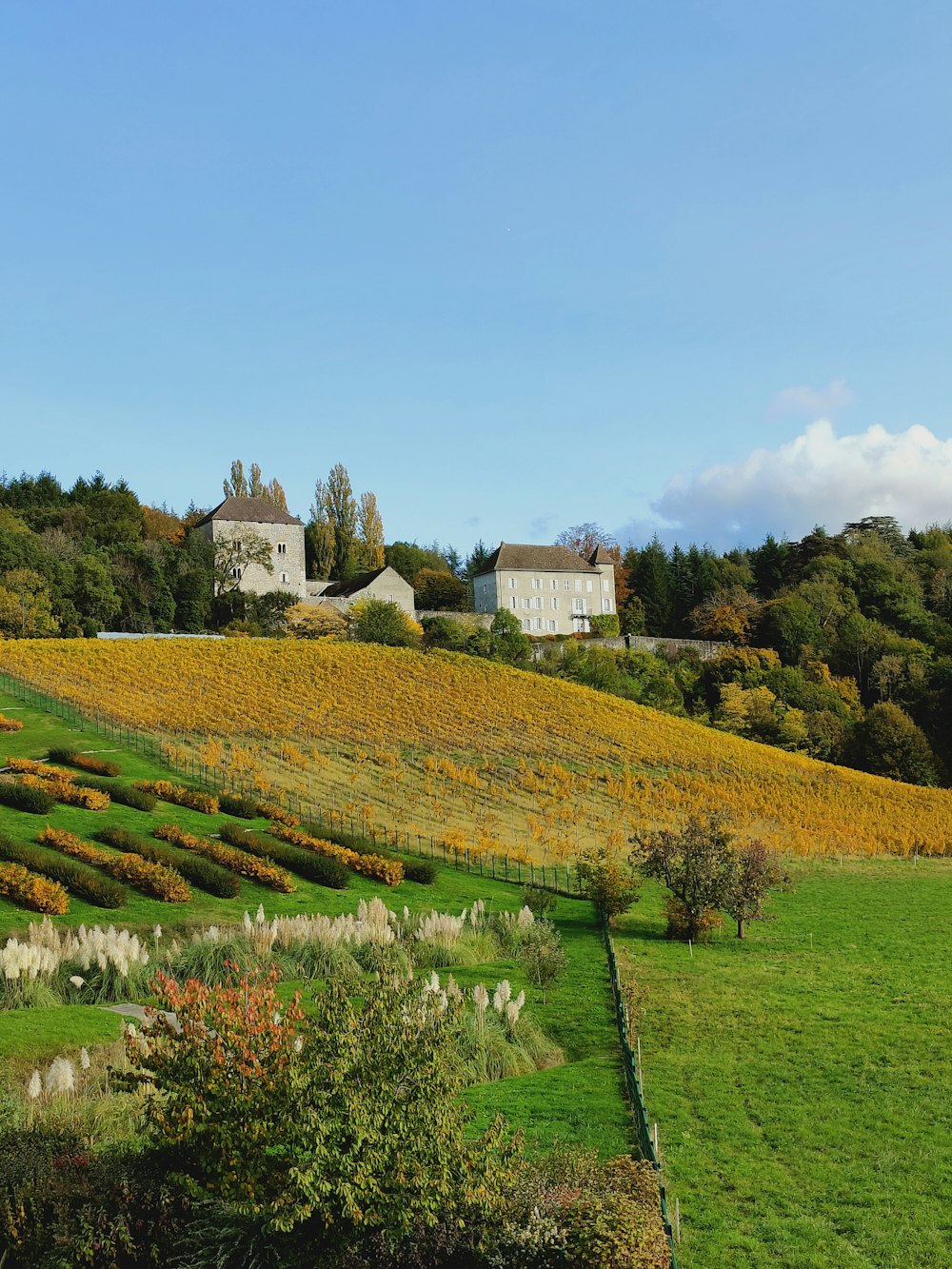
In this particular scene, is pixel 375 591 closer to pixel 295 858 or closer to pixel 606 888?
pixel 295 858

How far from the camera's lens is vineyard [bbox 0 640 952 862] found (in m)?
36.2

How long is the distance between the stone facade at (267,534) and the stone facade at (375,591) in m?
2.29

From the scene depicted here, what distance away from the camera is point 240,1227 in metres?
8.16

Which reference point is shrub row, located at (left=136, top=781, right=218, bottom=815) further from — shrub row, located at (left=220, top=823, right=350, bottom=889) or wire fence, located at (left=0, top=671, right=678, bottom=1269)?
wire fence, located at (left=0, top=671, right=678, bottom=1269)

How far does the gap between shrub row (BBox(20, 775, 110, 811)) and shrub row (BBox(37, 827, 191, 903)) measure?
3367mm

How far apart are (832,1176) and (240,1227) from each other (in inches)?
255

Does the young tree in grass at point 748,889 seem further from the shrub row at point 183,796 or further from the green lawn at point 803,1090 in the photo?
the shrub row at point 183,796

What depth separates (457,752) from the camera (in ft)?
146

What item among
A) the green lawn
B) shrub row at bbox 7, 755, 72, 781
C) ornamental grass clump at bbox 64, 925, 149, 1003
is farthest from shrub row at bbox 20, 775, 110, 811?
the green lawn

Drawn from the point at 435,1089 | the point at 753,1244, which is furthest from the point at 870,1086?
the point at 435,1089

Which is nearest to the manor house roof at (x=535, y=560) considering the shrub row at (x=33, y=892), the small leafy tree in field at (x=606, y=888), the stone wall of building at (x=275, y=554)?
the stone wall of building at (x=275, y=554)

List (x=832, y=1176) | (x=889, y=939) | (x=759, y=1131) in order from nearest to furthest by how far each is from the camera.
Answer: (x=832, y=1176) → (x=759, y=1131) → (x=889, y=939)

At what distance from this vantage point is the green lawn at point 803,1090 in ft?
33.3

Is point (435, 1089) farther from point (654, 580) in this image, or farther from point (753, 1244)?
point (654, 580)
